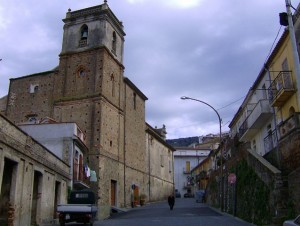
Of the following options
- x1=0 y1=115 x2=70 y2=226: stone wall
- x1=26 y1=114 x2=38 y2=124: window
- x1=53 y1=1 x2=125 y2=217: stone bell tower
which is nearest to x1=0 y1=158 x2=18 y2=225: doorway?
x1=0 y1=115 x2=70 y2=226: stone wall

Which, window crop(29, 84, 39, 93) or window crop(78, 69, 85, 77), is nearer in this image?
window crop(78, 69, 85, 77)

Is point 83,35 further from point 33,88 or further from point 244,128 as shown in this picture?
point 244,128

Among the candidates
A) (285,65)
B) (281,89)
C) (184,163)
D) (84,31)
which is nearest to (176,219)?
(281,89)

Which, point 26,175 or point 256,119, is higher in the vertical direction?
point 256,119

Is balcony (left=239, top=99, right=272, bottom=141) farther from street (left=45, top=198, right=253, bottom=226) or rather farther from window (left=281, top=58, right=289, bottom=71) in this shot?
street (left=45, top=198, right=253, bottom=226)

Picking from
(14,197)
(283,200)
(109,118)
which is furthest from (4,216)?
(109,118)

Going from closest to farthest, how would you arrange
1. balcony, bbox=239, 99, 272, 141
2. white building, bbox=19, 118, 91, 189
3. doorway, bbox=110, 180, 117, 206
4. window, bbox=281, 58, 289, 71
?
1. window, bbox=281, 58, 289, 71
2. balcony, bbox=239, 99, 272, 141
3. white building, bbox=19, 118, 91, 189
4. doorway, bbox=110, 180, 117, 206

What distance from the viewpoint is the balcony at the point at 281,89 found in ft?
69.3

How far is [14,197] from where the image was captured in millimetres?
15258

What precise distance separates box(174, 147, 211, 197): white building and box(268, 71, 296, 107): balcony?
186 feet

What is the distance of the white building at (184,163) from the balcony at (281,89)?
56812 mm

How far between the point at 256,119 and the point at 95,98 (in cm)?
1501

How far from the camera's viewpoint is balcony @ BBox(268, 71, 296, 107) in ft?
69.3

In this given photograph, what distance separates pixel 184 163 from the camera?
80.5 meters
